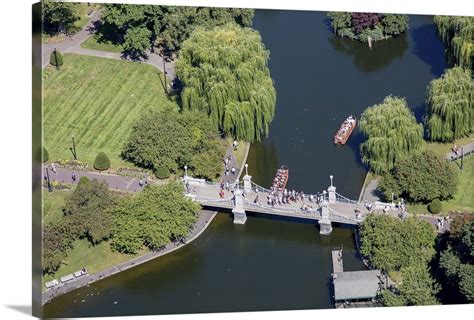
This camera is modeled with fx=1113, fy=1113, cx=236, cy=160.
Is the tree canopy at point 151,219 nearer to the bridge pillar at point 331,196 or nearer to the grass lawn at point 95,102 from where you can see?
the grass lawn at point 95,102

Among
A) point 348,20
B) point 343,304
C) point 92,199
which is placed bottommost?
point 343,304

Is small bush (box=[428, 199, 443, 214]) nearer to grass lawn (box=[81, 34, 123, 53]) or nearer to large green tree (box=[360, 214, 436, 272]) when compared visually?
large green tree (box=[360, 214, 436, 272])

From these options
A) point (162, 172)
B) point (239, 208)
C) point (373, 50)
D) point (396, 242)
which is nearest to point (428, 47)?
point (373, 50)

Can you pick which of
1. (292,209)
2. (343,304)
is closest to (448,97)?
(292,209)

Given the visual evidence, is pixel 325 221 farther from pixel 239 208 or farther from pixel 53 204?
pixel 53 204

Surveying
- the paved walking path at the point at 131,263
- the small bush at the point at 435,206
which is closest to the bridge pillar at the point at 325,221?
the small bush at the point at 435,206

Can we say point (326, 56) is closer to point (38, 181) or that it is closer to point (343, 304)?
point (343, 304)

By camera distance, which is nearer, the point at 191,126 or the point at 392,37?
the point at 191,126
